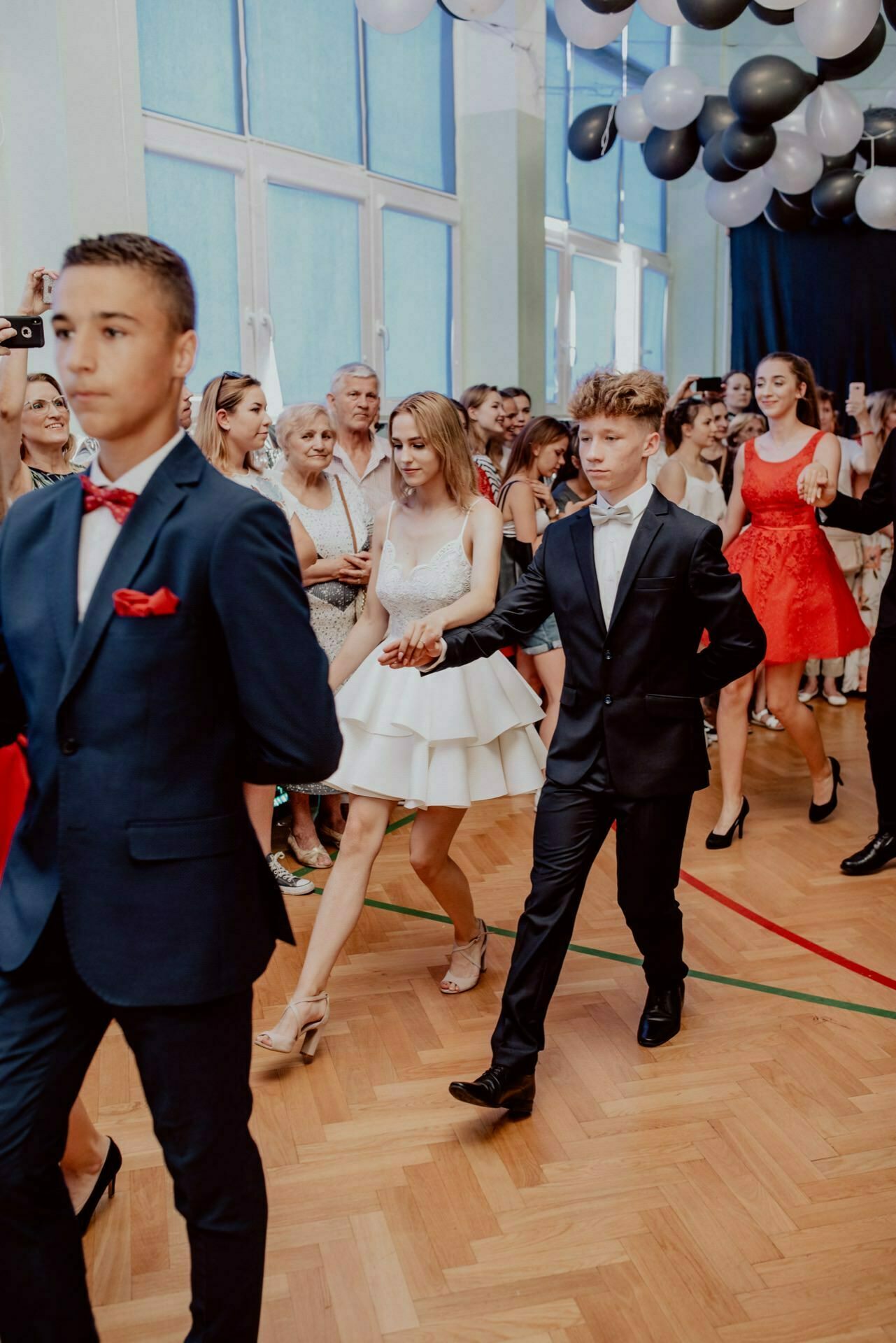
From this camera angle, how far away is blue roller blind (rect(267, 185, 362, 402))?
6387 millimetres

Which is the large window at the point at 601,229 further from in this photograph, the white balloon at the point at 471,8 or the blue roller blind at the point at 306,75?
the white balloon at the point at 471,8

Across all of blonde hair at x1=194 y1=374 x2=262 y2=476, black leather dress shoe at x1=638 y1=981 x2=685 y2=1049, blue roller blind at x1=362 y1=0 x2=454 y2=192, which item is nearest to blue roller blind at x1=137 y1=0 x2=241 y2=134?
blue roller blind at x1=362 y1=0 x2=454 y2=192

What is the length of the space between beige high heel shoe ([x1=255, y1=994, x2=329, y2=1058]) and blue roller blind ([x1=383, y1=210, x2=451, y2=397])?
16.7ft

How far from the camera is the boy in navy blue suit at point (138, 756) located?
1300mm

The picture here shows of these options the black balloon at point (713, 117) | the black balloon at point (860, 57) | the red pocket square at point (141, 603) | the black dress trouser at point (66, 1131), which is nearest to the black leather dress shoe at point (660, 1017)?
the black dress trouser at point (66, 1131)

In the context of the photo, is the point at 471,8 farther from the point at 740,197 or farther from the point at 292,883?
the point at 292,883

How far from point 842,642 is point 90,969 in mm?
3478

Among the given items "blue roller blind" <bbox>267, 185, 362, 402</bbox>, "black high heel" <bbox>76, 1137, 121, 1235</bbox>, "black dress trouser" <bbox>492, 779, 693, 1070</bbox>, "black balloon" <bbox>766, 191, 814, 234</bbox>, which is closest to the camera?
"black high heel" <bbox>76, 1137, 121, 1235</bbox>

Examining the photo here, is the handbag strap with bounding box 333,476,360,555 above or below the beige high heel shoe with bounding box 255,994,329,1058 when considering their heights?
above

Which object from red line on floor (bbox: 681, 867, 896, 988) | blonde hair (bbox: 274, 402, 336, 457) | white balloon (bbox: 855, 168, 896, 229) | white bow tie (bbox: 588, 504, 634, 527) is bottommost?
red line on floor (bbox: 681, 867, 896, 988)

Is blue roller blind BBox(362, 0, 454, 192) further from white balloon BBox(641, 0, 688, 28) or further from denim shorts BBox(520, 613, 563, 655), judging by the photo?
denim shorts BBox(520, 613, 563, 655)

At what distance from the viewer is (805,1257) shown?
6.73 ft

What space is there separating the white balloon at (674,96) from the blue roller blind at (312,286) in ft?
5.89

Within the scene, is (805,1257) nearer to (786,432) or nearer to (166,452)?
(166,452)
